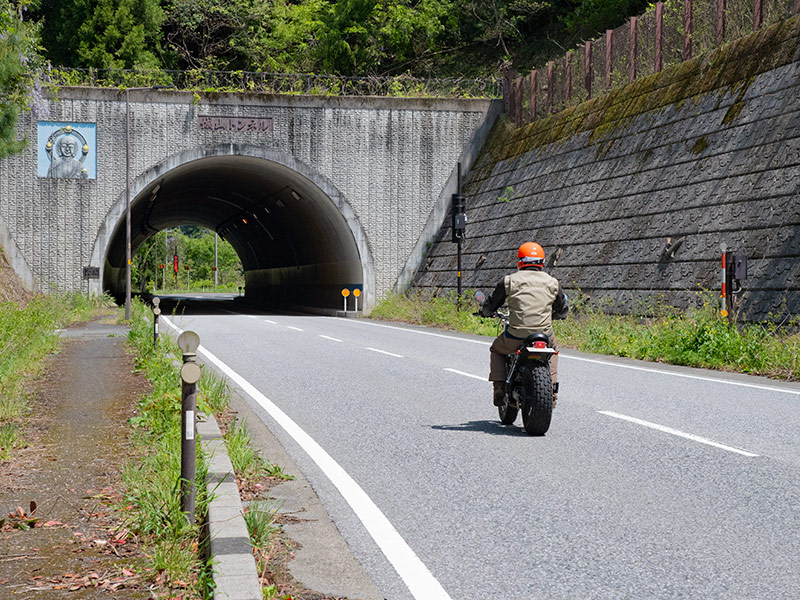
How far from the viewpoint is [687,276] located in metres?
17.2

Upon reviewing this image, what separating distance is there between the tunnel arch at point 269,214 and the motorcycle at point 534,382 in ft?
81.8

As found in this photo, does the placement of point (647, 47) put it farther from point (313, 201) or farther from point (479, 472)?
point (479, 472)

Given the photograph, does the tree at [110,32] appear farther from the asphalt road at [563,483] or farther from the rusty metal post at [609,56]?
the asphalt road at [563,483]

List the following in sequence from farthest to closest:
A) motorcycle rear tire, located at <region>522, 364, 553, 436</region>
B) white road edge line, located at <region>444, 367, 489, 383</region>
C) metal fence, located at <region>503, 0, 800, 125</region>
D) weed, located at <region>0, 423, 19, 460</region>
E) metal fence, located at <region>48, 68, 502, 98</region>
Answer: metal fence, located at <region>48, 68, 502, 98</region>, metal fence, located at <region>503, 0, 800, 125</region>, white road edge line, located at <region>444, 367, 489, 383</region>, motorcycle rear tire, located at <region>522, 364, 553, 436</region>, weed, located at <region>0, 423, 19, 460</region>

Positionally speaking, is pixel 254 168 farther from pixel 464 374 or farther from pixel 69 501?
pixel 69 501

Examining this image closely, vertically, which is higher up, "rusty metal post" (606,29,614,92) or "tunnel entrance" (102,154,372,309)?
"rusty metal post" (606,29,614,92)

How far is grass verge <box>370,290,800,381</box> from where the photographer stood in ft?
42.1

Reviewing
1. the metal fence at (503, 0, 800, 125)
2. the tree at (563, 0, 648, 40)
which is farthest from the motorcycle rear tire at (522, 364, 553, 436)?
the tree at (563, 0, 648, 40)

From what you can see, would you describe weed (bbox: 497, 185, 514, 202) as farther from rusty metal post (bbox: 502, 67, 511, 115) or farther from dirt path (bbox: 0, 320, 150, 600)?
dirt path (bbox: 0, 320, 150, 600)

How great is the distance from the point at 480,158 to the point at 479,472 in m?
28.4

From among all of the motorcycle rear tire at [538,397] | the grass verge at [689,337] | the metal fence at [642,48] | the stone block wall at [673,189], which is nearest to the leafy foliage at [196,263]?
the metal fence at [642,48]

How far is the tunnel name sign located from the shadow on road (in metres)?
25.3

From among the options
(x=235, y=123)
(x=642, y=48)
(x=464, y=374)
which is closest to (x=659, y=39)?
(x=642, y=48)

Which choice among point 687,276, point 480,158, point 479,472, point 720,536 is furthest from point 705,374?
point 480,158
